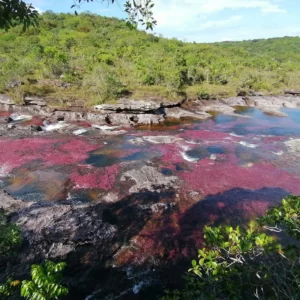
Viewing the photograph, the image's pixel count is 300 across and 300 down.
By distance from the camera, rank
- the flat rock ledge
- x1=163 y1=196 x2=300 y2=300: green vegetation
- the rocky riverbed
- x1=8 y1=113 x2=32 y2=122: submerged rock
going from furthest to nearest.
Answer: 1. the flat rock ledge
2. x1=8 y1=113 x2=32 y2=122: submerged rock
3. the rocky riverbed
4. x1=163 y1=196 x2=300 y2=300: green vegetation

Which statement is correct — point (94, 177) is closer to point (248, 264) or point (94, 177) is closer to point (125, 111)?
point (248, 264)

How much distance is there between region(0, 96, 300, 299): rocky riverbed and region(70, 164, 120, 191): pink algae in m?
0.08

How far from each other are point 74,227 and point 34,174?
904cm

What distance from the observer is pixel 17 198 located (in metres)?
18.0

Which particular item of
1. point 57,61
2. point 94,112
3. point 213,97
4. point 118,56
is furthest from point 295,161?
point 118,56

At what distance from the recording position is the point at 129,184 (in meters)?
20.1

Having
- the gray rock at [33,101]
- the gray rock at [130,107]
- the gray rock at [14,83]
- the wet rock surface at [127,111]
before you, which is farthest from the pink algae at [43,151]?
the gray rock at [14,83]

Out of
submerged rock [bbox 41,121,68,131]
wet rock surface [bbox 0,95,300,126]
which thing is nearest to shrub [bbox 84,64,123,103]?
wet rock surface [bbox 0,95,300,126]

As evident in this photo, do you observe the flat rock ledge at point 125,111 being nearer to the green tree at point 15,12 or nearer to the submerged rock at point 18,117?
the submerged rock at point 18,117

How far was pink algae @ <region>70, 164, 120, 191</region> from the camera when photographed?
20.0m

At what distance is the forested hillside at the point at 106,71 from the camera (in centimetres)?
4544

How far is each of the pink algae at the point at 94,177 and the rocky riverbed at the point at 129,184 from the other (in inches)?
3.0

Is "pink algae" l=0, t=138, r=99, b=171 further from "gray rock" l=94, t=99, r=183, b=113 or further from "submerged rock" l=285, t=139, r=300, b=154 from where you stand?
"submerged rock" l=285, t=139, r=300, b=154

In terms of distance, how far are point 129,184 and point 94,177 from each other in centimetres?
300
